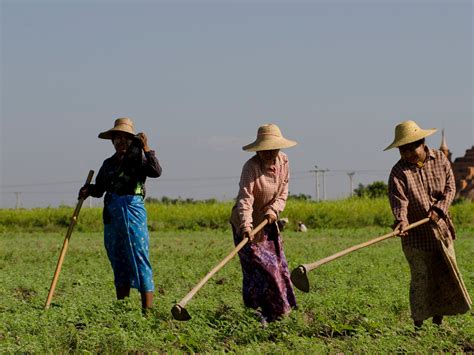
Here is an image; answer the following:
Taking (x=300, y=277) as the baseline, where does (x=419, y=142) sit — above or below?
above

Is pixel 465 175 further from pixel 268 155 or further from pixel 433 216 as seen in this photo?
pixel 268 155

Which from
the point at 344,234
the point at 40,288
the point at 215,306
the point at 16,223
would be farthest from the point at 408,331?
the point at 16,223

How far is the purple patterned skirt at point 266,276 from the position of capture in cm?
769

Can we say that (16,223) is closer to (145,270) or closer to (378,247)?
(378,247)

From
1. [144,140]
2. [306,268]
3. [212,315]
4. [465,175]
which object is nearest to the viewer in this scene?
[306,268]

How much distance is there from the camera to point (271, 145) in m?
7.55

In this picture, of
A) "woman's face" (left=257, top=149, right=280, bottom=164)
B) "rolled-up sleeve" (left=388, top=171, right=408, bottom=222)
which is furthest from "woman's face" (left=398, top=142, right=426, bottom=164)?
"woman's face" (left=257, top=149, right=280, bottom=164)

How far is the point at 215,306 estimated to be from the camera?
28.4ft

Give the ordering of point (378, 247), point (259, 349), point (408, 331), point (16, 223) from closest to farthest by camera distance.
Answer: point (259, 349), point (408, 331), point (378, 247), point (16, 223)

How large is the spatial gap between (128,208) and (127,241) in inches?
11.5

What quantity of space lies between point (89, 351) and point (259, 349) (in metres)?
1.14

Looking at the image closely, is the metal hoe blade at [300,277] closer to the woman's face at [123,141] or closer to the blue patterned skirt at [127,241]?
the blue patterned skirt at [127,241]

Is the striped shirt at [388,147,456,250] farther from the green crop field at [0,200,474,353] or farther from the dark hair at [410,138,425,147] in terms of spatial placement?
the green crop field at [0,200,474,353]

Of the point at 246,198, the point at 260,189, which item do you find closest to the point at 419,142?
the point at 260,189
